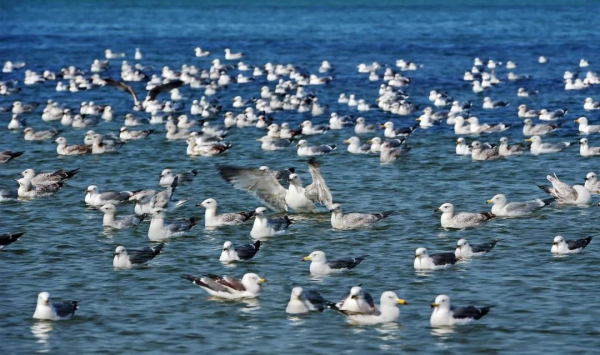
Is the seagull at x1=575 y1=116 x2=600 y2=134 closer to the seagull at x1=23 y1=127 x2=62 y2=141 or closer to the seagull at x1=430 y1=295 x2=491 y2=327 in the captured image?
the seagull at x1=23 y1=127 x2=62 y2=141

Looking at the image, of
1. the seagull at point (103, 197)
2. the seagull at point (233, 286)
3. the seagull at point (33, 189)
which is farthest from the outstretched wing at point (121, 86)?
the seagull at point (233, 286)

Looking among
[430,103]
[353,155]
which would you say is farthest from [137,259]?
[430,103]

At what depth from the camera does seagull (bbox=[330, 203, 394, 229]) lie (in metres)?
28.2

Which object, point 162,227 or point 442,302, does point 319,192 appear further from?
point 442,302

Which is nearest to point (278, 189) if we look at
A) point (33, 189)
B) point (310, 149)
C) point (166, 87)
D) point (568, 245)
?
point (33, 189)

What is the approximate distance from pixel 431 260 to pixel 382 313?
149 inches

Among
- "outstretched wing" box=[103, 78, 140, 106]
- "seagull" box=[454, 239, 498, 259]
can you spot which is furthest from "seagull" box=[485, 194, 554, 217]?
"outstretched wing" box=[103, 78, 140, 106]

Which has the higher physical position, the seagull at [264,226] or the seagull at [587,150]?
the seagull at [264,226]

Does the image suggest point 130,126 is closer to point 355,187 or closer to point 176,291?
point 355,187

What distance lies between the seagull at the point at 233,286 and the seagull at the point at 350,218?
605cm

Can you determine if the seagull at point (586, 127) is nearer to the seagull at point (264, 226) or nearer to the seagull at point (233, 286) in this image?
the seagull at point (264, 226)

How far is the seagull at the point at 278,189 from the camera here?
29.4m

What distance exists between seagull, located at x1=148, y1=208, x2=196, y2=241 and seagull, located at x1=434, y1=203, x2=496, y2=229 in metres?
5.94

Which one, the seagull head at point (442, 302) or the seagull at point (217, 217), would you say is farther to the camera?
the seagull at point (217, 217)
